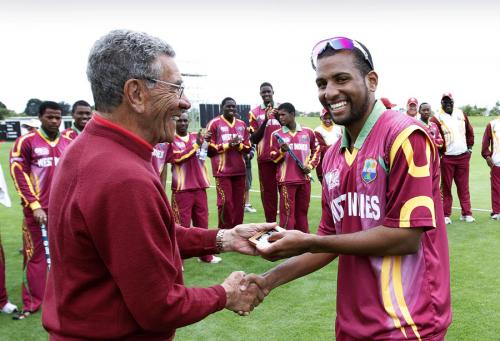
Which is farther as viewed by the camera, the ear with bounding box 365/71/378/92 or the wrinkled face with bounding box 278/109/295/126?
the wrinkled face with bounding box 278/109/295/126

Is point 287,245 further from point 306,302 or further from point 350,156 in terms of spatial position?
point 306,302

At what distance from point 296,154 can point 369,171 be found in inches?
235

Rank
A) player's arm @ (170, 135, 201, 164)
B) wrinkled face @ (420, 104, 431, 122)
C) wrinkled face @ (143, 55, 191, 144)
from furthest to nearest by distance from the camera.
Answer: wrinkled face @ (420, 104, 431, 122) → player's arm @ (170, 135, 201, 164) → wrinkled face @ (143, 55, 191, 144)

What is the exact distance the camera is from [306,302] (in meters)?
5.38

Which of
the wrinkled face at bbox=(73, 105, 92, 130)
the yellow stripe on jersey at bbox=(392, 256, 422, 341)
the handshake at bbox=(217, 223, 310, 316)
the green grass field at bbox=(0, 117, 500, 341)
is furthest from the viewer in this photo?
the wrinkled face at bbox=(73, 105, 92, 130)

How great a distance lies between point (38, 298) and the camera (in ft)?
18.0

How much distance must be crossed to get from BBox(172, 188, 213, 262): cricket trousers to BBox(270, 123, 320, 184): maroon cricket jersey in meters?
1.56

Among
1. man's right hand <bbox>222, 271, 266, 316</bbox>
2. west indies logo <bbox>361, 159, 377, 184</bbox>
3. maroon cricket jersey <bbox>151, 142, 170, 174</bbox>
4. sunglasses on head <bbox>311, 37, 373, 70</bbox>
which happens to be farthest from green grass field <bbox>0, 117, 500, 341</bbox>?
sunglasses on head <bbox>311, 37, 373, 70</bbox>

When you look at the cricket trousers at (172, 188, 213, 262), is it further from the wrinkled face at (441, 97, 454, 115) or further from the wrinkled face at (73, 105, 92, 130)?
the wrinkled face at (441, 97, 454, 115)

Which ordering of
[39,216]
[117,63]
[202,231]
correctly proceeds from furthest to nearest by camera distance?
[39,216], [202,231], [117,63]

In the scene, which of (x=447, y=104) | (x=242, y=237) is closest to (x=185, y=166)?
(x=242, y=237)

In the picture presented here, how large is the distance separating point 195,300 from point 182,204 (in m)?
5.15

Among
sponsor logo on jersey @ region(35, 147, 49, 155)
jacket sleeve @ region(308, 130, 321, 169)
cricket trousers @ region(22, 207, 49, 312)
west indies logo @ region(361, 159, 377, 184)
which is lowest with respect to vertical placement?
cricket trousers @ region(22, 207, 49, 312)

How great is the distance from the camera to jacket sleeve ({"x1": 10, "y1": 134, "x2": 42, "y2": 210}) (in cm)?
541
